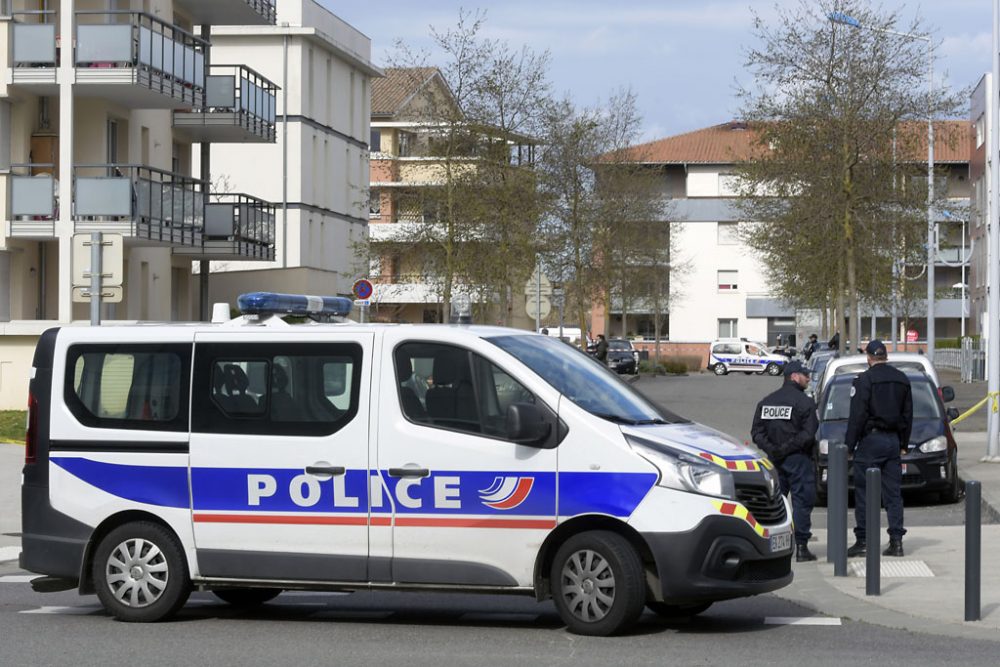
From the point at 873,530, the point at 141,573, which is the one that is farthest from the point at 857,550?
the point at 141,573

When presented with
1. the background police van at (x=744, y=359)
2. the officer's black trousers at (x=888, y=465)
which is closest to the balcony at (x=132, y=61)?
the officer's black trousers at (x=888, y=465)

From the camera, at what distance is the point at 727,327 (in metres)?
96.6

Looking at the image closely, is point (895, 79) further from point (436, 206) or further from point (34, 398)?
point (34, 398)

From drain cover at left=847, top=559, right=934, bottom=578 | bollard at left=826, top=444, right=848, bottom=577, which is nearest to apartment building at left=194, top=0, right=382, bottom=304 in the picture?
drain cover at left=847, top=559, right=934, bottom=578

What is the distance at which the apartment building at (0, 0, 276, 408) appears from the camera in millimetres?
34906

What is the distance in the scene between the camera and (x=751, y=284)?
3782 inches

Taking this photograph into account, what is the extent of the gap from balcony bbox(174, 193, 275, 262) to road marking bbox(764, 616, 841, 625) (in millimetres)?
30750

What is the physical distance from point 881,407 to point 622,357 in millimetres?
53269

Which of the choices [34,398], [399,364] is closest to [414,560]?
[399,364]

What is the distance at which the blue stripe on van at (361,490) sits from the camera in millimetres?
9656

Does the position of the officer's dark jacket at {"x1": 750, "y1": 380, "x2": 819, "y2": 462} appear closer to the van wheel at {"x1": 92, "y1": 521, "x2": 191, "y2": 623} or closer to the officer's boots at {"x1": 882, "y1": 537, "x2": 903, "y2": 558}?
the officer's boots at {"x1": 882, "y1": 537, "x2": 903, "y2": 558}

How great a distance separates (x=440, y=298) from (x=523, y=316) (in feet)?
172

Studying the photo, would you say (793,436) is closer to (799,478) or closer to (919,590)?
(799,478)

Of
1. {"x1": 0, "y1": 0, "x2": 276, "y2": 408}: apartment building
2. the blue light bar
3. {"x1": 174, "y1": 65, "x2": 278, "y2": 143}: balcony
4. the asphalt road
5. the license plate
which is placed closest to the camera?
the asphalt road
